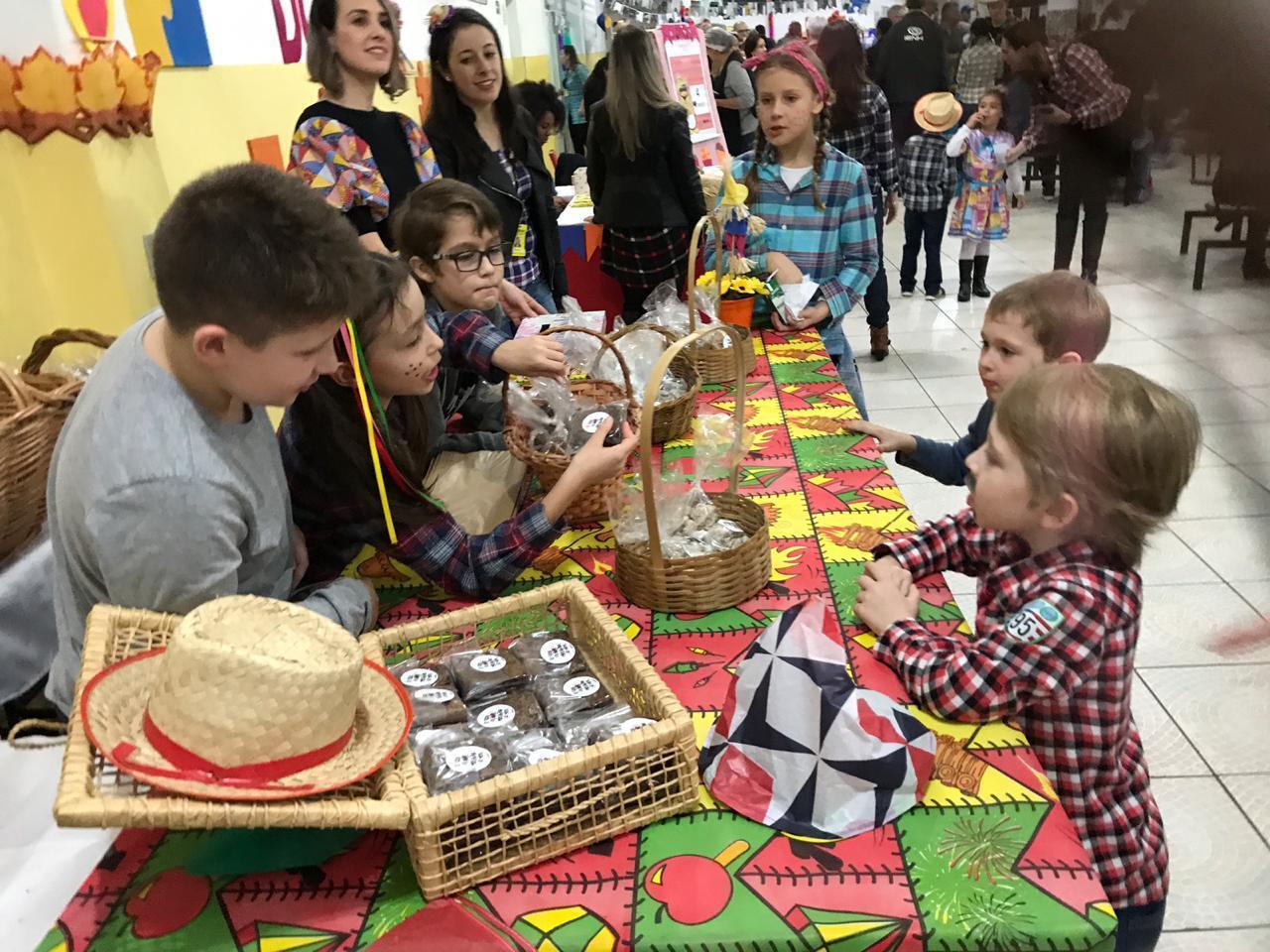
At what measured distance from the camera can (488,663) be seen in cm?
104

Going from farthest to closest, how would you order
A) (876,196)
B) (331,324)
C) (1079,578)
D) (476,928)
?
(876,196)
(331,324)
(1079,578)
(476,928)

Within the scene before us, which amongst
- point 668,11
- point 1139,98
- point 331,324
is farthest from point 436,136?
point 668,11

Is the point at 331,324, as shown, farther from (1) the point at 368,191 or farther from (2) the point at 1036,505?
(1) the point at 368,191

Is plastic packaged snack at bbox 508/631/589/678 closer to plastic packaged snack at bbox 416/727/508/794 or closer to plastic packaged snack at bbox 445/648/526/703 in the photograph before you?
plastic packaged snack at bbox 445/648/526/703

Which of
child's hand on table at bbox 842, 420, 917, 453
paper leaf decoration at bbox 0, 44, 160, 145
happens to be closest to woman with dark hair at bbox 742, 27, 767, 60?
paper leaf decoration at bbox 0, 44, 160, 145

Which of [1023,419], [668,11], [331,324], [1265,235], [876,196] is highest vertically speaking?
[668,11]

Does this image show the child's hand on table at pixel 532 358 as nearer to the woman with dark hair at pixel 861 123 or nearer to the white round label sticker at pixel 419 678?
the white round label sticker at pixel 419 678

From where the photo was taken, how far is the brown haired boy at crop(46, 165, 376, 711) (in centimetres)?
96

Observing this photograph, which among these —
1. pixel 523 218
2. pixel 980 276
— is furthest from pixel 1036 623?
pixel 980 276

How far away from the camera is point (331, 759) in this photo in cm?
83

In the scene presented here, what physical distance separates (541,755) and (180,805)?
0.32 m

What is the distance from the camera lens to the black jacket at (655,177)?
3.14m

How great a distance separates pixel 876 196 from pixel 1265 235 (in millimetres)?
4594

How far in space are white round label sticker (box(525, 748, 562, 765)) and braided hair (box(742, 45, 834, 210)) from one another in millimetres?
1812
